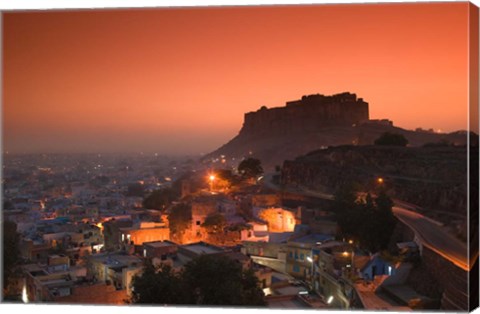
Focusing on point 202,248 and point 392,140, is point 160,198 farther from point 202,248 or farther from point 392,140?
point 202,248

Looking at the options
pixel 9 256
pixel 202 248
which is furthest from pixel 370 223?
pixel 9 256

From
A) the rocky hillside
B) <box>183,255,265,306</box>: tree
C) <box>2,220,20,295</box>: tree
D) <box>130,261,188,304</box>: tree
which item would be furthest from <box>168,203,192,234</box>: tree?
<box>130,261,188,304</box>: tree

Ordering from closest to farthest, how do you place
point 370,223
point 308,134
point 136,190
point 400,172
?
point 370,223, point 400,172, point 308,134, point 136,190

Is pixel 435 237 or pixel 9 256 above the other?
pixel 435 237

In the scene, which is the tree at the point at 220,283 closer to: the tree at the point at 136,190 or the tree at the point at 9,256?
the tree at the point at 9,256

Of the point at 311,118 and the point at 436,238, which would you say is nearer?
the point at 436,238

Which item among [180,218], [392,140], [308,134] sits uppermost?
[308,134]
